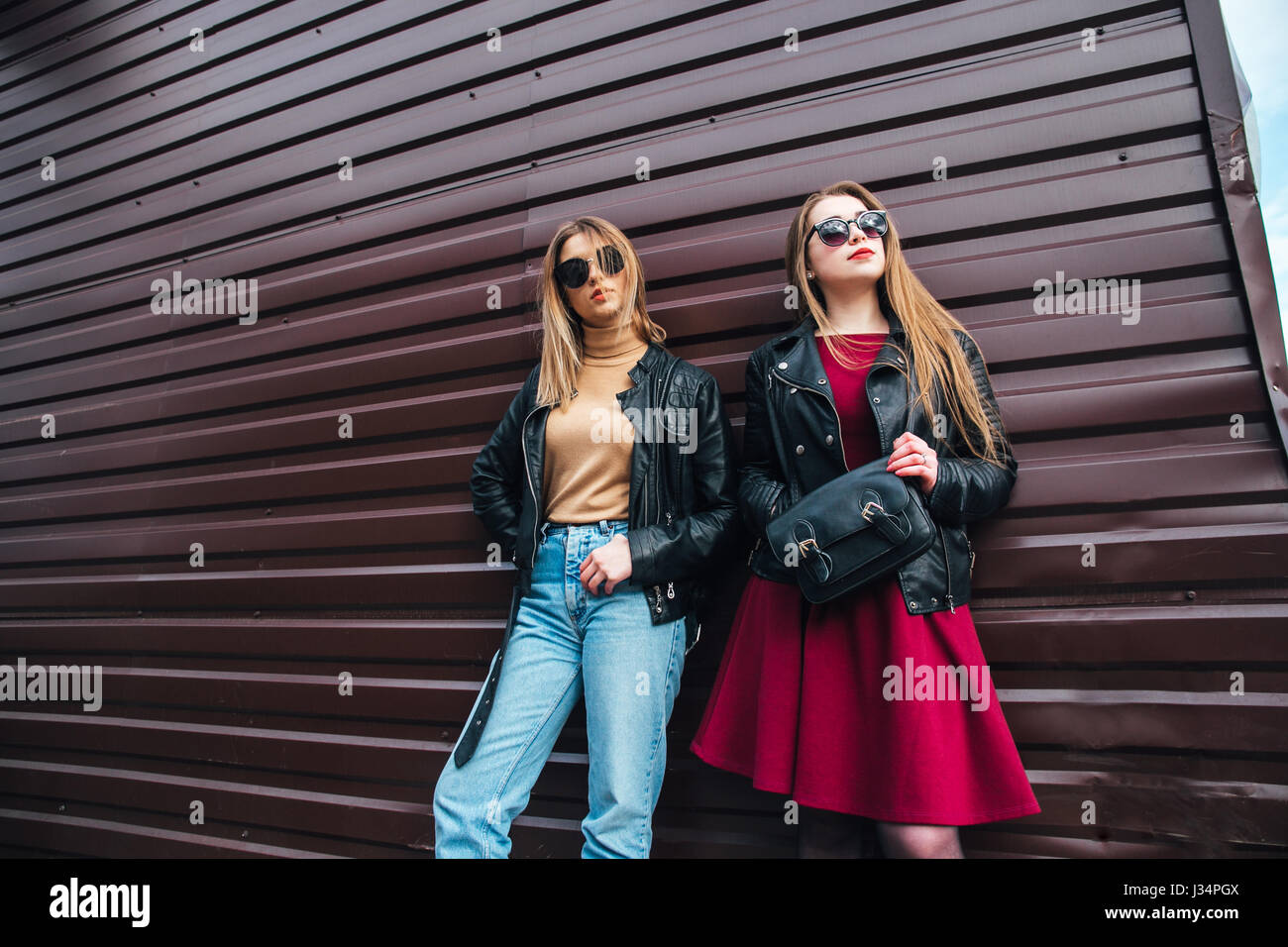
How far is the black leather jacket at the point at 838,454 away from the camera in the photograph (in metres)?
1.68

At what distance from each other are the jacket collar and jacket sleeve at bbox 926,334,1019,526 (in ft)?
0.80

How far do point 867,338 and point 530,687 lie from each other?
153 cm

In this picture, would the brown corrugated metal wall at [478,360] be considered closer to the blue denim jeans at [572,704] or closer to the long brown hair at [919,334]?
the long brown hair at [919,334]

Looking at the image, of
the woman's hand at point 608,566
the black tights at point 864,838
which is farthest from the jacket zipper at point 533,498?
the black tights at point 864,838

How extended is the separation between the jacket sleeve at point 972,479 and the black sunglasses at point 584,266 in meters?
1.18

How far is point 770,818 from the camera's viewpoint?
2248 mm

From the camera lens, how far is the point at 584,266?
212 centimetres

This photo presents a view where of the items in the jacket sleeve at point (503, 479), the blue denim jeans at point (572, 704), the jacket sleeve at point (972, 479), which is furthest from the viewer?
the jacket sleeve at point (503, 479)

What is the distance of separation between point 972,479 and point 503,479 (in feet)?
5.23

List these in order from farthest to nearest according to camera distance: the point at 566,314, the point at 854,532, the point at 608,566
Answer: the point at 566,314, the point at 608,566, the point at 854,532

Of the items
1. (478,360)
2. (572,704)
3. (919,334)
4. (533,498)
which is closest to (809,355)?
(919,334)

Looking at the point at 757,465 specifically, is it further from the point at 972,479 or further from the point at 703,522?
the point at 972,479
